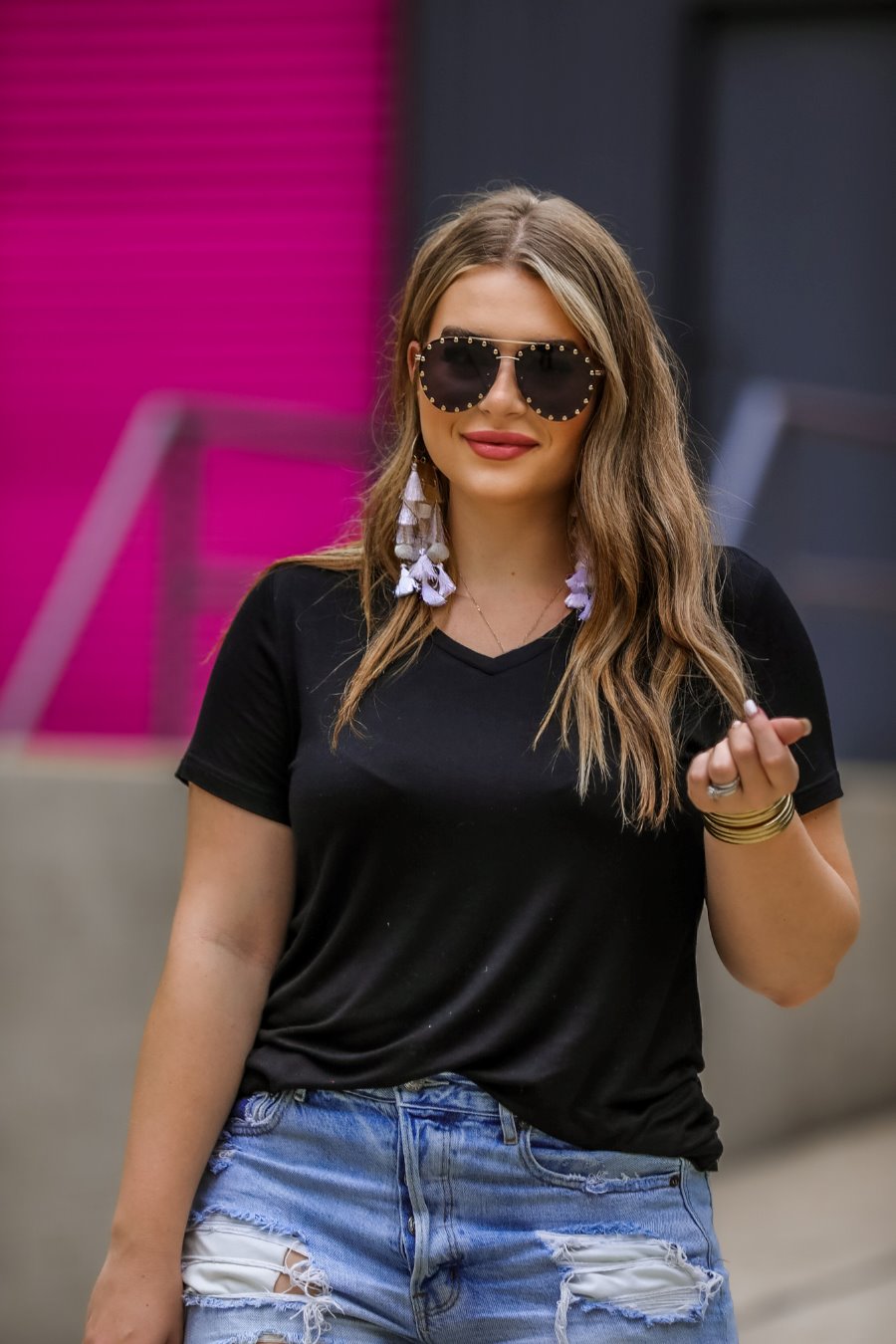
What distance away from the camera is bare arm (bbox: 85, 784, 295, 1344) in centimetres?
219

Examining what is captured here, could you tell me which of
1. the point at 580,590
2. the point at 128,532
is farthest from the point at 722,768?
the point at 128,532

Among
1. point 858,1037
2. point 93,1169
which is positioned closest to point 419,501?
point 93,1169

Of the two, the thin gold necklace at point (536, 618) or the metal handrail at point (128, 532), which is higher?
the thin gold necklace at point (536, 618)

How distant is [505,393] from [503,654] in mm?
333

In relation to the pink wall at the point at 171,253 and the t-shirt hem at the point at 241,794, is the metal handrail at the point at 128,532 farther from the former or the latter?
the t-shirt hem at the point at 241,794

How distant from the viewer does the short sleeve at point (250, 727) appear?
232 centimetres

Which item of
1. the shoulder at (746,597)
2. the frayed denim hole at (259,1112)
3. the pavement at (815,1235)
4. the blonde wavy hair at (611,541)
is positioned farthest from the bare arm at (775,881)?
the pavement at (815,1235)

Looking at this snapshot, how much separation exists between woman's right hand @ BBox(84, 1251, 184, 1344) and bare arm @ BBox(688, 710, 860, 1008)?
79cm

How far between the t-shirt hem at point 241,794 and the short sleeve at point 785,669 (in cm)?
63

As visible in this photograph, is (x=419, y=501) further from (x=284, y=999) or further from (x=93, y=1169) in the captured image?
(x=93, y=1169)

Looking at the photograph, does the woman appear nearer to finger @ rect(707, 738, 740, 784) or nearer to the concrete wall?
finger @ rect(707, 738, 740, 784)

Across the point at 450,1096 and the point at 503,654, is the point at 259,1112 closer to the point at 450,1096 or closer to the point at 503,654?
the point at 450,1096

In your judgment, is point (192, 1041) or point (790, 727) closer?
A: point (790, 727)

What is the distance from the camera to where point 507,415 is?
233 cm
